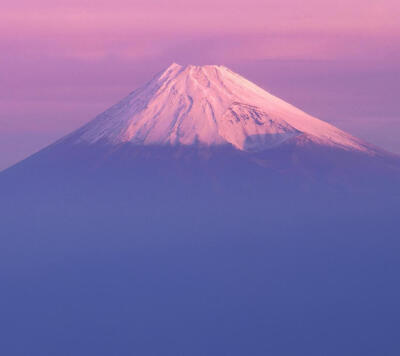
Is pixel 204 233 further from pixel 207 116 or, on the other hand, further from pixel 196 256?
pixel 207 116

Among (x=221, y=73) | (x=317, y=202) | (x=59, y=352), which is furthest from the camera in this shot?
(x=317, y=202)

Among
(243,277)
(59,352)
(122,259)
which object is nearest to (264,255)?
(243,277)

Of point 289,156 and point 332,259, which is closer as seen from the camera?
point 289,156

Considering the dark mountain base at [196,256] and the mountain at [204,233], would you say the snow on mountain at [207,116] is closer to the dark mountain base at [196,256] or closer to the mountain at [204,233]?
→ the mountain at [204,233]

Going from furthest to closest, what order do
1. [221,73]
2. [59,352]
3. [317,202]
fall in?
[317,202] < [221,73] < [59,352]

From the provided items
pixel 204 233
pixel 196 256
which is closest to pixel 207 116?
pixel 196 256

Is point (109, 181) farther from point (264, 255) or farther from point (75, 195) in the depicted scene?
point (264, 255)
